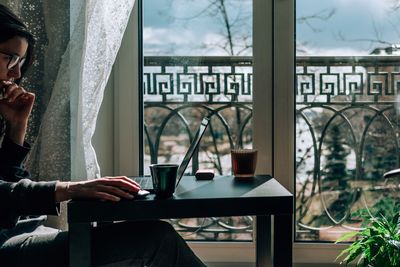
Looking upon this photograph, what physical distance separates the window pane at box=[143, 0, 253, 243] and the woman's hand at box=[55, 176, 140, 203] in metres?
0.82

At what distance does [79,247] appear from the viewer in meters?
1.32

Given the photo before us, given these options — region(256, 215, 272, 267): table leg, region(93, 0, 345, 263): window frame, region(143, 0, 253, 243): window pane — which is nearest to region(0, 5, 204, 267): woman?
region(256, 215, 272, 267): table leg

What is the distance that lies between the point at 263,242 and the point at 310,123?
0.60m

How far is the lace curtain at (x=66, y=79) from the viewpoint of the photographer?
1.77m

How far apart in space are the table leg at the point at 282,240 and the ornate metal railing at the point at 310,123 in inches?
28.7

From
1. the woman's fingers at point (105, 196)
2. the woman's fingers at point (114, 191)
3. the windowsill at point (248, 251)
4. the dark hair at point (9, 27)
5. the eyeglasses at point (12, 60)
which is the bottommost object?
the windowsill at point (248, 251)

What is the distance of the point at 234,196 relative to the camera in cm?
143

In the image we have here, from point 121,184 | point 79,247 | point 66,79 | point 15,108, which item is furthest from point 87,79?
point 79,247

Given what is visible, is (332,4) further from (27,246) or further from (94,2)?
(27,246)

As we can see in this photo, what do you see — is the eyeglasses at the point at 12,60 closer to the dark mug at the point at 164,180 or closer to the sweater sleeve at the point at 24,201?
the sweater sleeve at the point at 24,201

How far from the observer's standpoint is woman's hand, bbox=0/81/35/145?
1.62 metres

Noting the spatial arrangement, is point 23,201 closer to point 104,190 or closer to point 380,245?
point 104,190

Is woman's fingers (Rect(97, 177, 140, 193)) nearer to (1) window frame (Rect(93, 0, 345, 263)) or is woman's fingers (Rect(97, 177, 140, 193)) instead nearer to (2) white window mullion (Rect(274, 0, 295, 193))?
(1) window frame (Rect(93, 0, 345, 263))

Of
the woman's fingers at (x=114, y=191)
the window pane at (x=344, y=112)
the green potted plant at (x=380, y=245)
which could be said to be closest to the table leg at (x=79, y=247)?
the woman's fingers at (x=114, y=191)
